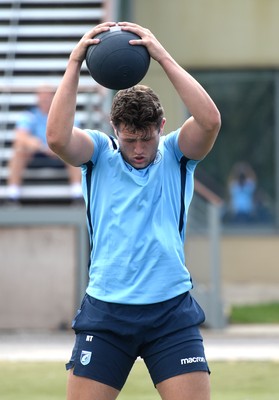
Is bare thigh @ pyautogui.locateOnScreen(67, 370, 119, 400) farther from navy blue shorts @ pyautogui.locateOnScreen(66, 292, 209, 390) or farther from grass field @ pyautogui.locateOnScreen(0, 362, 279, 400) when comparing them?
grass field @ pyautogui.locateOnScreen(0, 362, 279, 400)

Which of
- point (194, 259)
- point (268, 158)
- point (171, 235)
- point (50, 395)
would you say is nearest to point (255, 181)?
point (268, 158)

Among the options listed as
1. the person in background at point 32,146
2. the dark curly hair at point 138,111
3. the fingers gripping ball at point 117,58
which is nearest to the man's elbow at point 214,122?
the dark curly hair at point 138,111

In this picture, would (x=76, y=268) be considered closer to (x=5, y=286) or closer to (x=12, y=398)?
(x=5, y=286)

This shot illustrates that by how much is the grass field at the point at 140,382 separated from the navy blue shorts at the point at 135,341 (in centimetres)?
394

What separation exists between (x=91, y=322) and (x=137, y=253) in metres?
0.38

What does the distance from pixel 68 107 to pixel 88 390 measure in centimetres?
129

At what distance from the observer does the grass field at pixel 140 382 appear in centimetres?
968

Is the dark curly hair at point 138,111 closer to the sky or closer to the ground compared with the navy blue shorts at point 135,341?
closer to the sky

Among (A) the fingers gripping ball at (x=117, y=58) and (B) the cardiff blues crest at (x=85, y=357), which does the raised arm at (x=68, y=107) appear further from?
(B) the cardiff blues crest at (x=85, y=357)

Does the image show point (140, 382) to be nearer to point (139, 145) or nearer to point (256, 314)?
point (139, 145)

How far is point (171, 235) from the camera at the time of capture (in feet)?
18.7

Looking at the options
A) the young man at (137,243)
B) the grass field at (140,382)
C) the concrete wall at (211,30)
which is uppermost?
the concrete wall at (211,30)

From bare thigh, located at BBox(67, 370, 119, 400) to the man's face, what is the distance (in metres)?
1.03

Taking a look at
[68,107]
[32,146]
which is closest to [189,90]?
[68,107]
